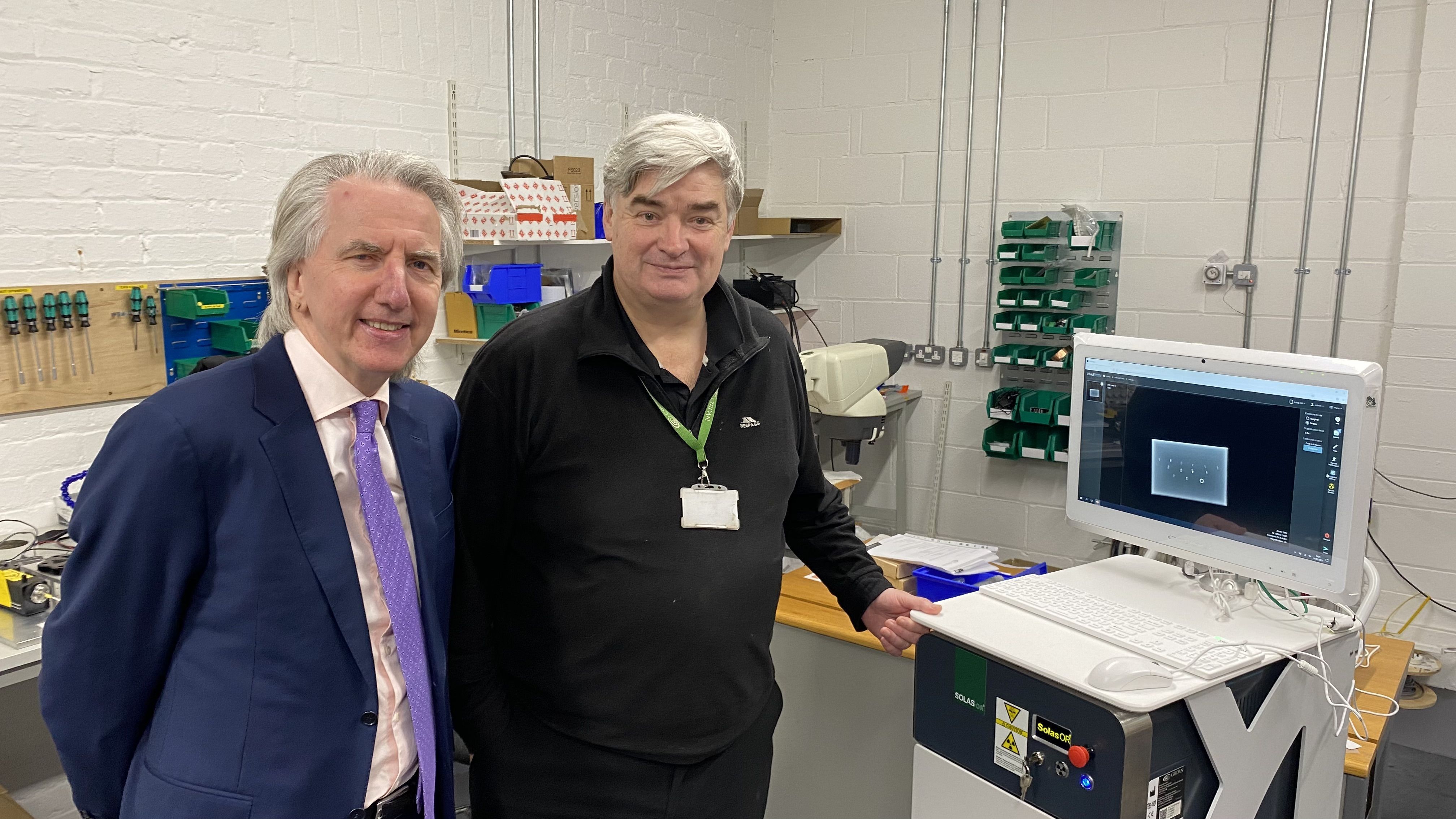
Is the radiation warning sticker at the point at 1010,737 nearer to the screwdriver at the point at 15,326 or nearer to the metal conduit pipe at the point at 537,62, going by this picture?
the screwdriver at the point at 15,326

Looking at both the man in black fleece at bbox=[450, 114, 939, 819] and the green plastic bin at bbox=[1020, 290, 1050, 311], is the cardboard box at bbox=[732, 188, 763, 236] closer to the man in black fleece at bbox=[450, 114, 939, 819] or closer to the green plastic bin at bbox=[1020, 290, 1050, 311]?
the green plastic bin at bbox=[1020, 290, 1050, 311]

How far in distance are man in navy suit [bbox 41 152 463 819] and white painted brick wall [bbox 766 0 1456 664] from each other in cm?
338

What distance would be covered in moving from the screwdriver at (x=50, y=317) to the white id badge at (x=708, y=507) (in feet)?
5.79

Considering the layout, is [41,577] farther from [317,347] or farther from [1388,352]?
[1388,352]

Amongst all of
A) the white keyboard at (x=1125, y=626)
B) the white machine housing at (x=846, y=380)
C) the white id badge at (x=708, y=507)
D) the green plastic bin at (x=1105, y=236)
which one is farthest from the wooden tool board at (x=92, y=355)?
the green plastic bin at (x=1105, y=236)

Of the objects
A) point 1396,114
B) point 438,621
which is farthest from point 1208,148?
point 438,621

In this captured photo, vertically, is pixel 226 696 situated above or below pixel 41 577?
above

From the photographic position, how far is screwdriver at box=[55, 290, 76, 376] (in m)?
2.29

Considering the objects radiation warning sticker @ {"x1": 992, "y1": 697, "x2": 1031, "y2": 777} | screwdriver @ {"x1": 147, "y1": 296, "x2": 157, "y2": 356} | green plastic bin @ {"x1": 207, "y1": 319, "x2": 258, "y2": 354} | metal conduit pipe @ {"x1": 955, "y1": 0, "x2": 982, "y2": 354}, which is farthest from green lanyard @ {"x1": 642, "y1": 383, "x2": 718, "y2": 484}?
metal conduit pipe @ {"x1": 955, "y1": 0, "x2": 982, "y2": 354}

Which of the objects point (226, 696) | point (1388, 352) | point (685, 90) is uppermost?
Result: point (685, 90)

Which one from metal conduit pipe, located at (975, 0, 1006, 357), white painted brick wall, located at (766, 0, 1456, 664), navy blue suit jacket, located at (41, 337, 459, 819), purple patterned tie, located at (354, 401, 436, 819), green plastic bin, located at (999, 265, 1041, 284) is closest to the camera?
navy blue suit jacket, located at (41, 337, 459, 819)

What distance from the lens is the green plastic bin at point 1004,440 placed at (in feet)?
13.0

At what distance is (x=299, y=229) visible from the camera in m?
1.09

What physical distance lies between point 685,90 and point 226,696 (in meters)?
3.72
